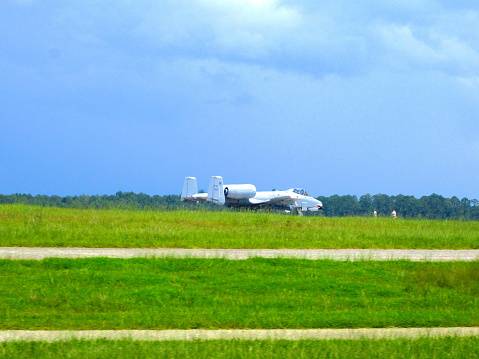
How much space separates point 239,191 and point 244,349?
42955 millimetres

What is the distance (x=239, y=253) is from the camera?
17391 mm

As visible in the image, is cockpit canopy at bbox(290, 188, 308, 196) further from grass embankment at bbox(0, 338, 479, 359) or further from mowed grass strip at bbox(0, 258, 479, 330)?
grass embankment at bbox(0, 338, 479, 359)

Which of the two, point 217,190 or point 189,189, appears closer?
point 217,190

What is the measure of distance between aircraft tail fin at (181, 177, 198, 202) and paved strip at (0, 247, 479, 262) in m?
36.6

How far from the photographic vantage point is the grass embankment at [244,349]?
6.27 m

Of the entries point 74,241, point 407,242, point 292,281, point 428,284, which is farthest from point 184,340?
point 407,242

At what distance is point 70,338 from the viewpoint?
23.1 ft

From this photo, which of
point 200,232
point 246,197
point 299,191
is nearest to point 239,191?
point 246,197

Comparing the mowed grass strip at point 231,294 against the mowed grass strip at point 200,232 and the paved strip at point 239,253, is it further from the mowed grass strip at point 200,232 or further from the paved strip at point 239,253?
the mowed grass strip at point 200,232

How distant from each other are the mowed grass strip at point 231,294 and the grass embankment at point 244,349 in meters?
1.19

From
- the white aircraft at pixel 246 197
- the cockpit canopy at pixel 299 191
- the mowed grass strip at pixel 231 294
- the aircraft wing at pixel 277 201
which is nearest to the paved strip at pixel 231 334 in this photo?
the mowed grass strip at pixel 231 294

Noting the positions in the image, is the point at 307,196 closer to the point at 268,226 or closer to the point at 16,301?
the point at 268,226

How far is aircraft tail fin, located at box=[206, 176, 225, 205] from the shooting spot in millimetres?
51078

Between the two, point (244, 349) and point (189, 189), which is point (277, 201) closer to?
point (189, 189)
